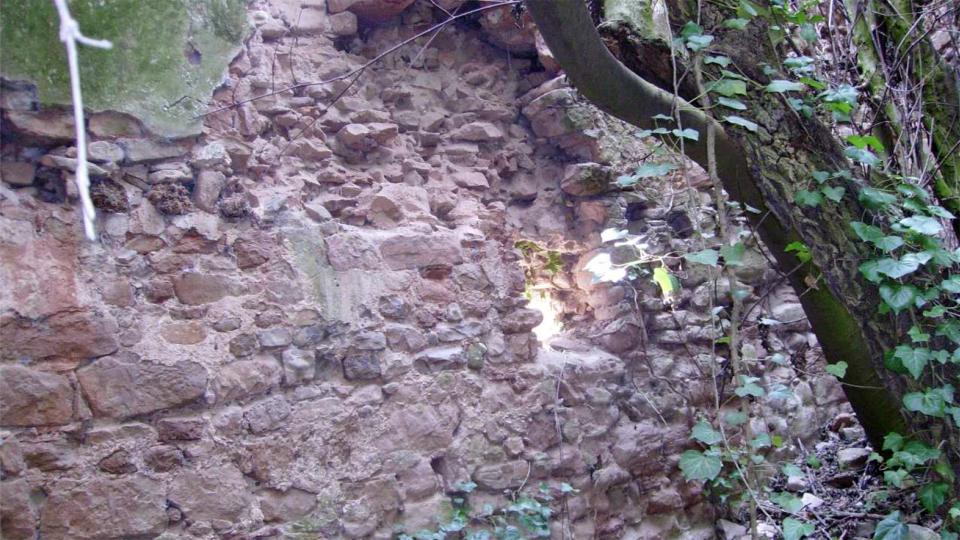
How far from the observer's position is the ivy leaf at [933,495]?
251 centimetres

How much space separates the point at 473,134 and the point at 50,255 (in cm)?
163

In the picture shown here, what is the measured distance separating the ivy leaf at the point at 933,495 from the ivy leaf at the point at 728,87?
140 cm

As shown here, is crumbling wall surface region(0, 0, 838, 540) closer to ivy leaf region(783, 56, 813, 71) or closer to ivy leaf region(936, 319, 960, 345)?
ivy leaf region(783, 56, 813, 71)

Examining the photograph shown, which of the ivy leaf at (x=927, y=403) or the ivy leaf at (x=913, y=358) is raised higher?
the ivy leaf at (x=913, y=358)

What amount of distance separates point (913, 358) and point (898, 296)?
0.67 ft

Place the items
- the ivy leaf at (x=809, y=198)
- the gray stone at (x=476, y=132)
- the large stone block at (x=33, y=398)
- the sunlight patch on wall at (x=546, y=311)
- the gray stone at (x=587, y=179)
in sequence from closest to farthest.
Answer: the large stone block at (x=33, y=398) < the ivy leaf at (x=809, y=198) < the gray stone at (x=476, y=132) < the gray stone at (x=587, y=179) < the sunlight patch on wall at (x=546, y=311)

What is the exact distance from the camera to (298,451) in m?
2.36

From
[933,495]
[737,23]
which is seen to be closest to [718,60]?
[737,23]

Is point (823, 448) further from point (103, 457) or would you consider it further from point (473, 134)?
point (103, 457)

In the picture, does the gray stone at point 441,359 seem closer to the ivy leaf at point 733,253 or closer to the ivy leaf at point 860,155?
the ivy leaf at point 733,253

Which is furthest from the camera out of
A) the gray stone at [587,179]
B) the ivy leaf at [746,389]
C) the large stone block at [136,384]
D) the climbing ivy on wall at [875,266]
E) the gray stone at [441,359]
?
the gray stone at [587,179]

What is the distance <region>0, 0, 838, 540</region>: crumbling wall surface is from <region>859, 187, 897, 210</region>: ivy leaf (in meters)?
0.92

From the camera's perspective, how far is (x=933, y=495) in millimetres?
2520

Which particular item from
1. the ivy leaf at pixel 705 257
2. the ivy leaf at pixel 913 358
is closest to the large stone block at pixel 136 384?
the ivy leaf at pixel 705 257
